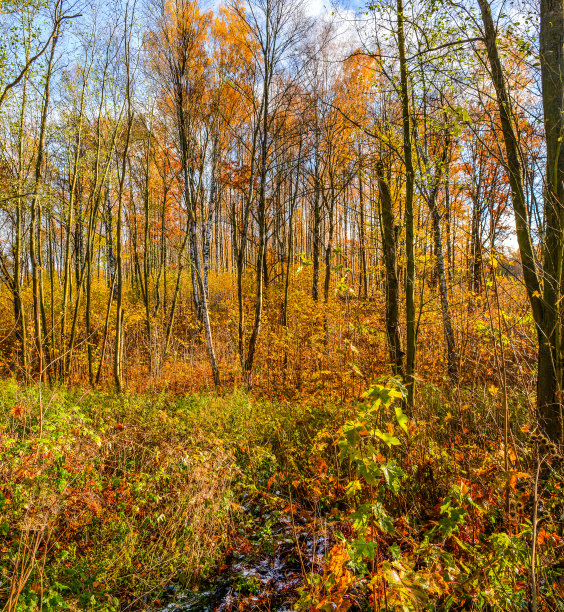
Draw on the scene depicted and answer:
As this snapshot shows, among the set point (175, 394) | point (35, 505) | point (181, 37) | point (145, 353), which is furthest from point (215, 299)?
point (35, 505)

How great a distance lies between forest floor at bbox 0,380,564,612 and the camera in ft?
5.96

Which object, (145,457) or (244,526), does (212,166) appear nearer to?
(145,457)

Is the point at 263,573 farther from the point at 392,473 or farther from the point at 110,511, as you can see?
the point at 392,473

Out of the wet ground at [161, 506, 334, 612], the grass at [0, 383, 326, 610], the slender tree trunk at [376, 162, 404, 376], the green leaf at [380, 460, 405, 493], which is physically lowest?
the wet ground at [161, 506, 334, 612]

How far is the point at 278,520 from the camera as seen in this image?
3.56m

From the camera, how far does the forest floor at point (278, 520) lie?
5.96 feet

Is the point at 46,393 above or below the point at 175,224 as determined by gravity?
below

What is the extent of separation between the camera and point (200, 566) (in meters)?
2.84

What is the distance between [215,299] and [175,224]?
748cm

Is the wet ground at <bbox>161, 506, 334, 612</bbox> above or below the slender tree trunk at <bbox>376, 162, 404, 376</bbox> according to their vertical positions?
below

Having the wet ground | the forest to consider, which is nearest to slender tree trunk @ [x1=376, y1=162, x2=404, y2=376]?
the forest

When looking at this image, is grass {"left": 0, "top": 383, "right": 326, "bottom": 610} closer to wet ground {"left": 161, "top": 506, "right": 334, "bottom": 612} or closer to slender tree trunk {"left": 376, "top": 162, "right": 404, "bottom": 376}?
wet ground {"left": 161, "top": 506, "right": 334, "bottom": 612}

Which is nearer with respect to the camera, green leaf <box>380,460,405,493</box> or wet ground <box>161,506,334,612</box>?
green leaf <box>380,460,405,493</box>

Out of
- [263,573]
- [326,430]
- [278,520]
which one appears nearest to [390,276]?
[326,430]
